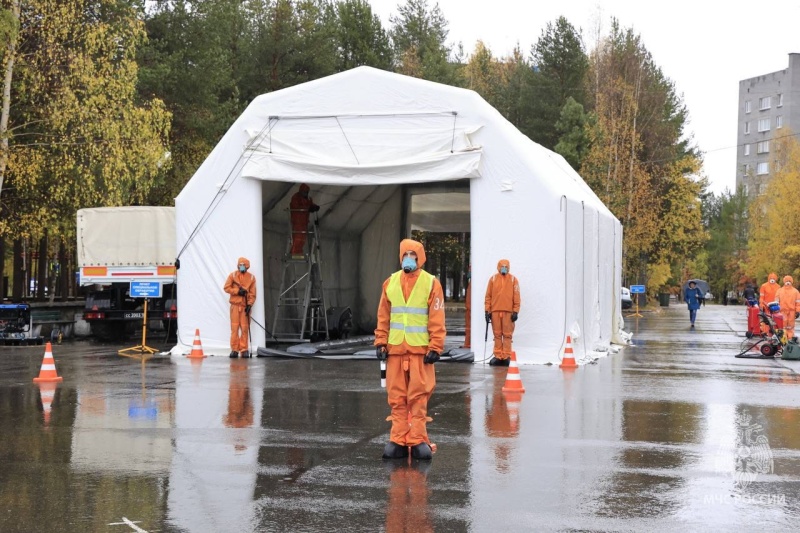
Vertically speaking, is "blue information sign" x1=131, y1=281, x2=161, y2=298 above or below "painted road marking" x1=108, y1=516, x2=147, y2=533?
above

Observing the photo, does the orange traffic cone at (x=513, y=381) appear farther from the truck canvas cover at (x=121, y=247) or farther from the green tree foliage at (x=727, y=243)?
the green tree foliage at (x=727, y=243)

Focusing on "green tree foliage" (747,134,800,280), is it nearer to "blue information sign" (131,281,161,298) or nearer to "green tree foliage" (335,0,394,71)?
"green tree foliage" (335,0,394,71)

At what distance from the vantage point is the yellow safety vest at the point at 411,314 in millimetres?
8914

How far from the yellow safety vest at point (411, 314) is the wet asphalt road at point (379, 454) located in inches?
41.5

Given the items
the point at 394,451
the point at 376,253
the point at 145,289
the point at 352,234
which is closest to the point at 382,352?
the point at 394,451

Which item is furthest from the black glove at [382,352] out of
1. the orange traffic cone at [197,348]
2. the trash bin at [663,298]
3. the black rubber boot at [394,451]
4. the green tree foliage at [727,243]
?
the green tree foliage at [727,243]

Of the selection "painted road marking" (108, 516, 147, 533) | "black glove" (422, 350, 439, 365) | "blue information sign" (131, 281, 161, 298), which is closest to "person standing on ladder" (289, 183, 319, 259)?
"blue information sign" (131, 281, 161, 298)

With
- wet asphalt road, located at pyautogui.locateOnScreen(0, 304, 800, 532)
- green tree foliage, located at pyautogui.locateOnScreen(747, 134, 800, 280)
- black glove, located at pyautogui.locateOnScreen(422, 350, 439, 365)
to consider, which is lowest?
wet asphalt road, located at pyautogui.locateOnScreen(0, 304, 800, 532)

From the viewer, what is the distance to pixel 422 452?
28.8 feet

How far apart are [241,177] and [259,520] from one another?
13410 millimetres

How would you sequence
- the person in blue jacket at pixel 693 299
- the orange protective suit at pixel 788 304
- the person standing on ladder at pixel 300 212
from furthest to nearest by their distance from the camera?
1. the person in blue jacket at pixel 693 299
2. the orange protective suit at pixel 788 304
3. the person standing on ladder at pixel 300 212

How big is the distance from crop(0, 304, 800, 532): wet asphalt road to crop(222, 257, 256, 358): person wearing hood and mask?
3218 mm

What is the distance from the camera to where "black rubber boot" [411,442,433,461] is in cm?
878

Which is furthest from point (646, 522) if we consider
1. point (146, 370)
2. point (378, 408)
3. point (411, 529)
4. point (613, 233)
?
point (613, 233)
